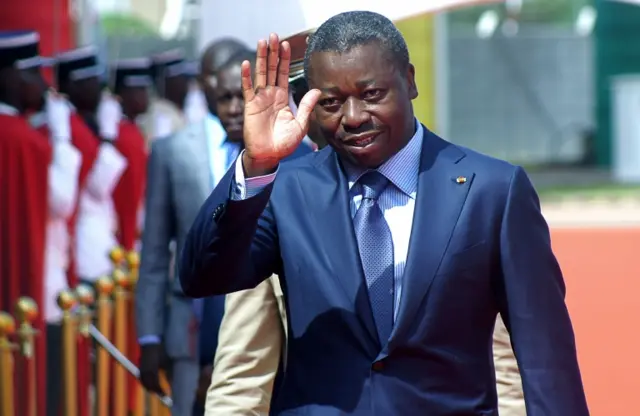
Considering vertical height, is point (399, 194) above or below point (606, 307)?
above

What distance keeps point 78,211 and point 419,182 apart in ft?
21.7

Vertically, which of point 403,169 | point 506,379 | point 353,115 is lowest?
point 506,379

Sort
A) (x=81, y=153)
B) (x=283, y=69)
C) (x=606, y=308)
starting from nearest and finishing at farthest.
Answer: (x=283, y=69)
(x=606, y=308)
(x=81, y=153)

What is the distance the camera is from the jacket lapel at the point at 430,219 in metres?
2.91

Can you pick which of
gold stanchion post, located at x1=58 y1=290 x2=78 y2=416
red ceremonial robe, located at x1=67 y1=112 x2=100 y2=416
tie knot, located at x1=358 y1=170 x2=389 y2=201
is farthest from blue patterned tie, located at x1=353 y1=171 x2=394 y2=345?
red ceremonial robe, located at x1=67 y1=112 x2=100 y2=416

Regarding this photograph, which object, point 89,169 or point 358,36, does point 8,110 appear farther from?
point 358,36

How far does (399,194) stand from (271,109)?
34cm

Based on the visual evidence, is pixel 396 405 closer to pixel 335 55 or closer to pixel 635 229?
pixel 335 55

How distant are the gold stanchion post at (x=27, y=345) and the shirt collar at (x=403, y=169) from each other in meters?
2.95

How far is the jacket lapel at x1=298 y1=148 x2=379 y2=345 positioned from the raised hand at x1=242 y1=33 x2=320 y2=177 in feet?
0.55

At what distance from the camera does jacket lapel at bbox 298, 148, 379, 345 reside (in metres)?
2.95

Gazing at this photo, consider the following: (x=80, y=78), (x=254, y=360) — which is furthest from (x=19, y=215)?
(x=254, y=360)

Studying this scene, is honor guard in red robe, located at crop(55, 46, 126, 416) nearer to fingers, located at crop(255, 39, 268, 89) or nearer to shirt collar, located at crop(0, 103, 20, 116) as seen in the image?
shirt collar, located at crop(0, 103, 20, 116)

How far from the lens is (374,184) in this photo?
3.06 m
